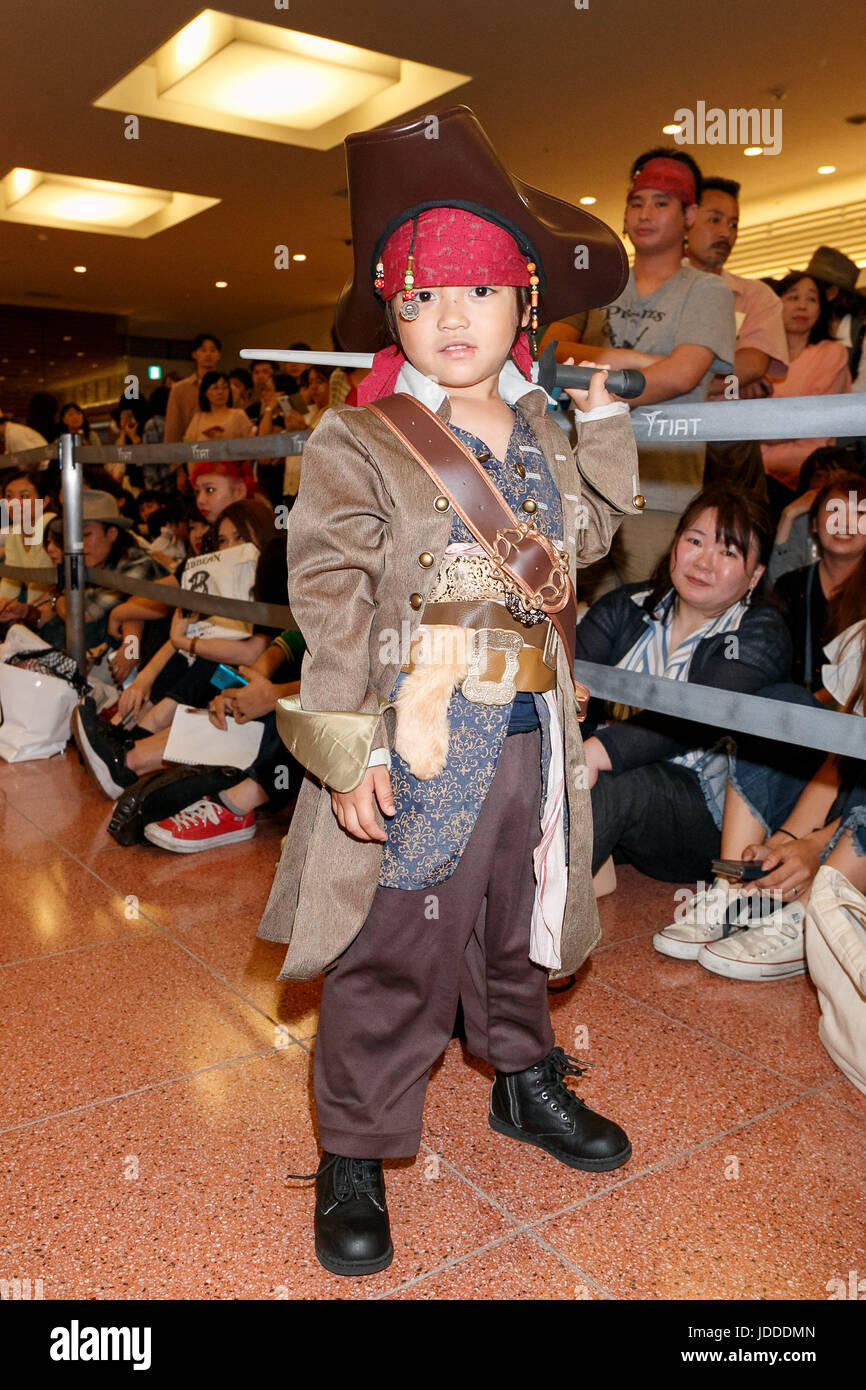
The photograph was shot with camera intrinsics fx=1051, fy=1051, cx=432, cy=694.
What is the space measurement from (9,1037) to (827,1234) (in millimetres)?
1398

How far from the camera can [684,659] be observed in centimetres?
247

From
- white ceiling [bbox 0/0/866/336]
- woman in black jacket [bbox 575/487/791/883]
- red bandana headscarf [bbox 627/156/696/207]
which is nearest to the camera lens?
woman in black jacket [bbox 575/487/791/883]

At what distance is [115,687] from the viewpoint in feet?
13.4

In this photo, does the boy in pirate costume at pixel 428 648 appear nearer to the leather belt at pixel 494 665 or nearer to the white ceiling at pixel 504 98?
the leather belt at pixel 494 665

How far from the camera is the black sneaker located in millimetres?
3270

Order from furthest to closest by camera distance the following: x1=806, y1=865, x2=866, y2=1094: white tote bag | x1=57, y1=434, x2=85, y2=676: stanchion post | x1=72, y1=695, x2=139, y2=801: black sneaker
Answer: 1. x1=57, y1=434, x2=85, y2=676: stanchion post
2. x1=72, y1=695, x2=139, y2=801: black sneaker
3. x1=806, y1=865, x2=866, y2=1094: white tote bag

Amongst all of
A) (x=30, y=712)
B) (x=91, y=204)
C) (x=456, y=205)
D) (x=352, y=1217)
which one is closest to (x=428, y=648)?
(x=456, y=205)

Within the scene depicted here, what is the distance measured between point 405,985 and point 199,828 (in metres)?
1.59

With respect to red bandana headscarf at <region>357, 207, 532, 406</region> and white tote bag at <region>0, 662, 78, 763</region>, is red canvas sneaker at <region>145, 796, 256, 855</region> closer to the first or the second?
white tote bag at <region>0, 662, 78, 763</region>

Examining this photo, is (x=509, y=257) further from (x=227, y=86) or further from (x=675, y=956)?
(x=227, y=86)

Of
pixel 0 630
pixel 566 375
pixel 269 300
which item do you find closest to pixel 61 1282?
pixel 566 375

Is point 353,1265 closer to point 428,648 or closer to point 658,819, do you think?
point 428,648

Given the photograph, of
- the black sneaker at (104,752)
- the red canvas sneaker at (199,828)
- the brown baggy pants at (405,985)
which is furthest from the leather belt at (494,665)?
the black sneaker at (104,752)

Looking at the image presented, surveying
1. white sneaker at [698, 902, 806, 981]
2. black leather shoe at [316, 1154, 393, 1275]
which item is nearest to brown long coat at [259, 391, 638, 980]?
black leather shoe at [316, 1154, 393, 1275]
